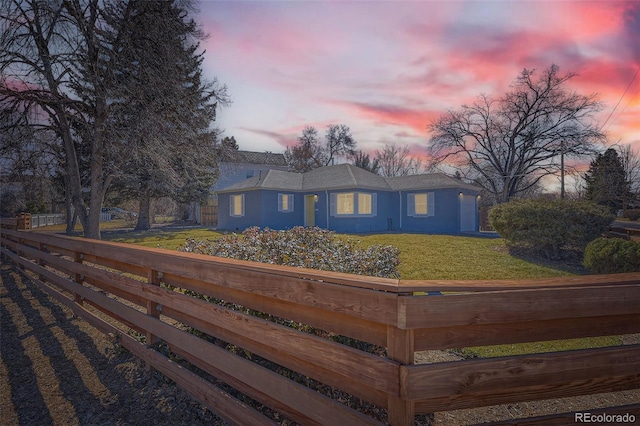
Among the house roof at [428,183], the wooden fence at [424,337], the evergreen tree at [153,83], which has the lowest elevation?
the wooden fence at [424,337]

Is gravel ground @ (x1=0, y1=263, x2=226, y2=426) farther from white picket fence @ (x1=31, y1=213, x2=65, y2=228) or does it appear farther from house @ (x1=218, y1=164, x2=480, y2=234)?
white picket fence @ (x1=31, y1=213, x2=65, y2=228)

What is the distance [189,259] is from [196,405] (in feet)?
3.71

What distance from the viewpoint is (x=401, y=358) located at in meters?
1.46

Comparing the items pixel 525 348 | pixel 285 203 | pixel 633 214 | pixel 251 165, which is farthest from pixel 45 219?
pixel 633 214

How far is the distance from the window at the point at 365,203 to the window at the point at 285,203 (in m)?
4.79

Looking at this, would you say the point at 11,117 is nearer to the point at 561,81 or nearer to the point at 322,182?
the point at 322,182

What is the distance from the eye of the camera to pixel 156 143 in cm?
1009

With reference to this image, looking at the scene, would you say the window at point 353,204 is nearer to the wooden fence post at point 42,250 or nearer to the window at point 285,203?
the window at point 285,203

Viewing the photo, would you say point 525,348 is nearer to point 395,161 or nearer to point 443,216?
point 443,216

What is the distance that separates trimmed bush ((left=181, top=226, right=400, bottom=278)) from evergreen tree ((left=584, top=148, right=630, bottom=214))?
36.6 m

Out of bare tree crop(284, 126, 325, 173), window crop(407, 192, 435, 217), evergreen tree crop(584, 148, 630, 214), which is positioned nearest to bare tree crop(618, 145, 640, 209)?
evergreen tree crop(584, 148, 630, 214)

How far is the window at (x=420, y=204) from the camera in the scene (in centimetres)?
2038

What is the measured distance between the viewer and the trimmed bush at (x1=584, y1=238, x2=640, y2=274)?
7312mm

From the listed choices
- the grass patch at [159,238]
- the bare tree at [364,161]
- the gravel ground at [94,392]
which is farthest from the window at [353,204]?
the bare tree at [364,161]
